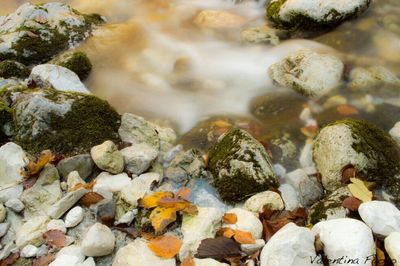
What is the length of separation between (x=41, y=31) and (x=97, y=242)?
4.90 meters

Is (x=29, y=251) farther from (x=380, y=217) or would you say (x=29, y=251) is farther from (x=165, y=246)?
(x=380, y=217)

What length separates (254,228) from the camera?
376cm

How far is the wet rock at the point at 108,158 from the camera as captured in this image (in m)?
4.50

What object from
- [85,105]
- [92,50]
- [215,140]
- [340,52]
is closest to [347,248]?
[215,140]

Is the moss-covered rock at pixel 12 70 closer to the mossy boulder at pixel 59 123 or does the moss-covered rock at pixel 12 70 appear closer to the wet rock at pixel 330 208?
the mossy boulder at pixel 59 123

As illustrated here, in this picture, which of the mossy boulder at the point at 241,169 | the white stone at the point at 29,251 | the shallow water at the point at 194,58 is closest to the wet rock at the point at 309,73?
the shallow water at the point at 194,58

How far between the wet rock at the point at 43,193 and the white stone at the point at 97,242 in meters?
0.72

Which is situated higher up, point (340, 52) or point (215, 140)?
point (340, 52)

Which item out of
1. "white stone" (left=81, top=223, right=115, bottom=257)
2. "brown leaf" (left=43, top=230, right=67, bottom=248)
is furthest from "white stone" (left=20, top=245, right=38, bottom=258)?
"white stone" (left=81, top=223, right=115, bottom=257)

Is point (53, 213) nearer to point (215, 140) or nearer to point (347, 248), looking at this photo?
point (215, 140)

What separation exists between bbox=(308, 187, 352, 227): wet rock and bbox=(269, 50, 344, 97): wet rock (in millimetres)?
2103

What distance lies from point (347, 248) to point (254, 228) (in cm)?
83

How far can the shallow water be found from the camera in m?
6.12

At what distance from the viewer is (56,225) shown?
3938mm
